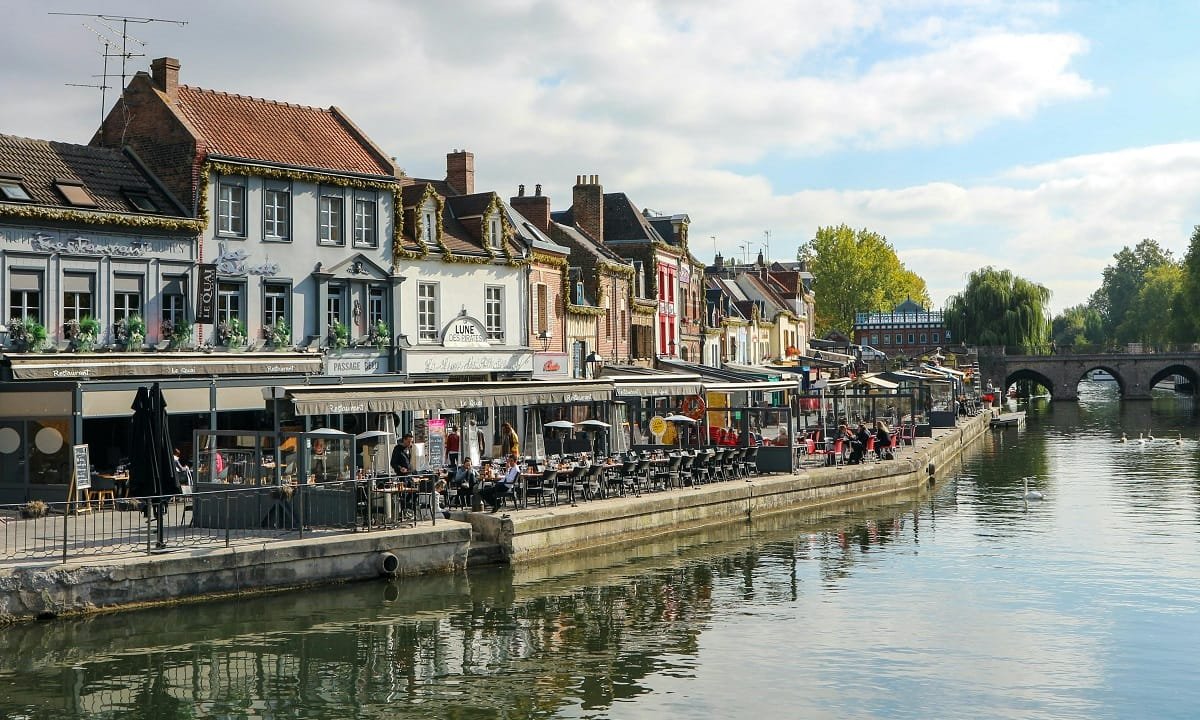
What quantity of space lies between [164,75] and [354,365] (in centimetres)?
947

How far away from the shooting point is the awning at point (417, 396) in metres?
23.9

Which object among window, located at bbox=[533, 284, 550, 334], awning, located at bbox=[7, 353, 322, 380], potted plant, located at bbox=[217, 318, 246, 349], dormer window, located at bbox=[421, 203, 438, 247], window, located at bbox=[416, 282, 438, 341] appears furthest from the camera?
window, located at bbox=[533, 284, 550, 334]

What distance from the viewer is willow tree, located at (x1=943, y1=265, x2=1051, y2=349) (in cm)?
10862

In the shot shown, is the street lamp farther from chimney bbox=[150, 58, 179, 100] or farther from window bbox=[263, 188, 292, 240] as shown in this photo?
chimney bbox=[150, 58, 179, 100]

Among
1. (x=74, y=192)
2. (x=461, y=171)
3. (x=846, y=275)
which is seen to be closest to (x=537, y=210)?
(x=461, y=171)

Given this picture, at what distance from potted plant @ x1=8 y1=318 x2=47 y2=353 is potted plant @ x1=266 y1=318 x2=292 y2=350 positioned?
6384mm

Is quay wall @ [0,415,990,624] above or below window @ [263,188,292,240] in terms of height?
below

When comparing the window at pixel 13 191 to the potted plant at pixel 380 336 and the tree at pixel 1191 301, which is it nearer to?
the potted plant at pixel 380 336

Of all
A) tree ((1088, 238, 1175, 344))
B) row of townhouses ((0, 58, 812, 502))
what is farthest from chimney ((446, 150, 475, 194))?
tree ((1088, 238, 1175, 344))

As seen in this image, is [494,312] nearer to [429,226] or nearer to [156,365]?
[429,226]

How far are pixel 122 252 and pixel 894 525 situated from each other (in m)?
21.3

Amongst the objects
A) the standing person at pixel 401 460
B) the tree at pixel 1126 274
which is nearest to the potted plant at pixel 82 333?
the standing person at pixel 401 460

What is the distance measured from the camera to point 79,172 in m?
29.6

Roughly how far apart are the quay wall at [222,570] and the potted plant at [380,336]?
12.6m
